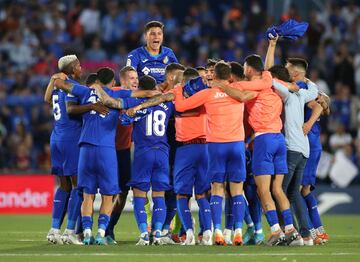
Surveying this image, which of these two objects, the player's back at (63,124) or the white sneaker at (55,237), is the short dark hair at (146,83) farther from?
Answer: the white sneaker at (55,237)

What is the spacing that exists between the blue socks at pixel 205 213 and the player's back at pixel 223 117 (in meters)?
0.94

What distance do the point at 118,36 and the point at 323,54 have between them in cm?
526

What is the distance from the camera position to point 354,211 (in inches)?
900

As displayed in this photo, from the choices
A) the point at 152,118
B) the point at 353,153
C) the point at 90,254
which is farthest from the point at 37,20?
the point at 90,254

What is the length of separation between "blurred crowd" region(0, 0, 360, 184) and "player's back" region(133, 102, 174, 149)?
9.52m

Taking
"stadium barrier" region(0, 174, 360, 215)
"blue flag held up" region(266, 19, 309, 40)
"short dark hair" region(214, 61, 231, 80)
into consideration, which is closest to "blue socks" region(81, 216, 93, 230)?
"short dark hair" region(214, 61, 231, 80)

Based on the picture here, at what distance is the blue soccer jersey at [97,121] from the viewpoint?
14328 millimetres

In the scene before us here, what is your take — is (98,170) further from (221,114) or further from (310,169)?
(310,169)

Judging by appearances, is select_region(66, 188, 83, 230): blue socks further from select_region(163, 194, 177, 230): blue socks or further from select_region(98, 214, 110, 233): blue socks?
select_region(163, 194, 177, 230): blue socks

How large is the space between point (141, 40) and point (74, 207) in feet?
41.6

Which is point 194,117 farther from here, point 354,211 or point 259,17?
point 259,17

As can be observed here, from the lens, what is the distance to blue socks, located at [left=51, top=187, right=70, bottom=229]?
1520 cm

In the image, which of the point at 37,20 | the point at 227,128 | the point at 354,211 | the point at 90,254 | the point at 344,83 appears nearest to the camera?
the point at 90,254

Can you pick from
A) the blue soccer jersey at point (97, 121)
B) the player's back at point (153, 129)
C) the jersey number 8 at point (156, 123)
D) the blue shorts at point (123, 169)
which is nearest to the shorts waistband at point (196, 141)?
the player's back at point (153, 129)
